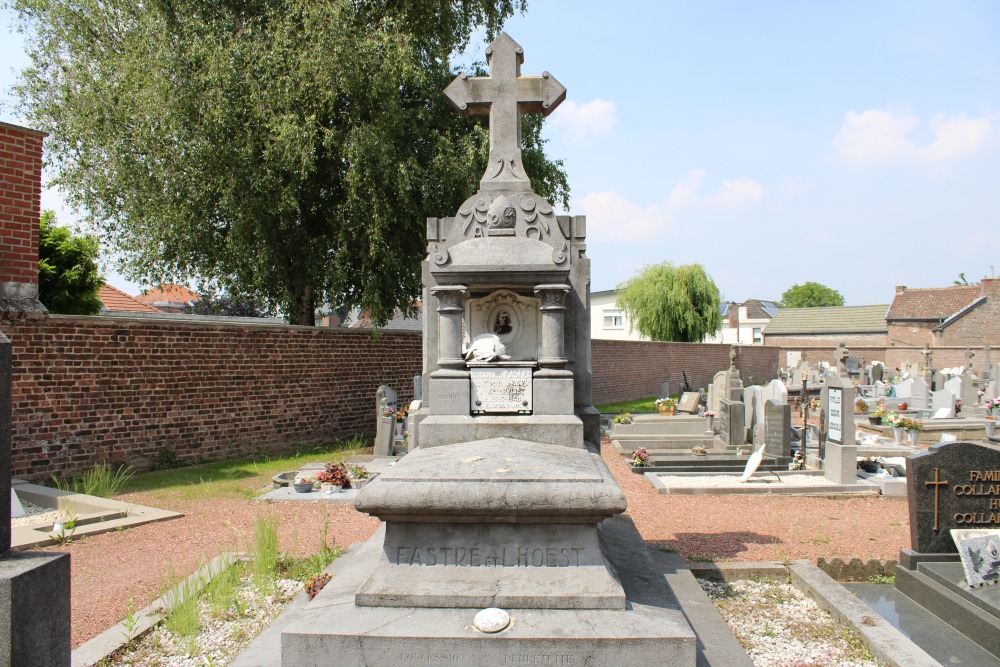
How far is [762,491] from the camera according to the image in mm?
9242

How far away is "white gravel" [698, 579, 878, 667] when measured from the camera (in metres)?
4.09

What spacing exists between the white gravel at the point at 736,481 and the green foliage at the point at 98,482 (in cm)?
720

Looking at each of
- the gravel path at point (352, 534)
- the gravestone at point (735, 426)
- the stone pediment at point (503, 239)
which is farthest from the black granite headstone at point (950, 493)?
the gravestone at point (735, 426)

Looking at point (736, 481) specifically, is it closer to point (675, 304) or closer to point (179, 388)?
point (179, 388)

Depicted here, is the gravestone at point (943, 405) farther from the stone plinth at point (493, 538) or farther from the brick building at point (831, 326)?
the brick building at point (831, 326)

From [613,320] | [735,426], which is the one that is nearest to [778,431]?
[735,426]

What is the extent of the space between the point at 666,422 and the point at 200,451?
9.17 metres

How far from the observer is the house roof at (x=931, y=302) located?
136 ft

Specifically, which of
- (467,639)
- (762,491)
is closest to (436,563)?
(467,639)

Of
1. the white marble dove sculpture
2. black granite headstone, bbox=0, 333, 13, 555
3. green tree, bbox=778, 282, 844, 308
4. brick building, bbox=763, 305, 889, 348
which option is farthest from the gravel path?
green tree, bbox=778, 282, 844, 308

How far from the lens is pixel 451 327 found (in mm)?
4980

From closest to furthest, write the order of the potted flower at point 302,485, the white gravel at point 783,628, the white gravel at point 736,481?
the white gravel at point 783,628 → the potted flower at point 302,485 → the white gravel at point 736,481

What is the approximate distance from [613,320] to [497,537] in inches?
1754

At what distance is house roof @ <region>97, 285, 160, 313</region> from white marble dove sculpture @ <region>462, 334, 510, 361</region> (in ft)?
74.8
